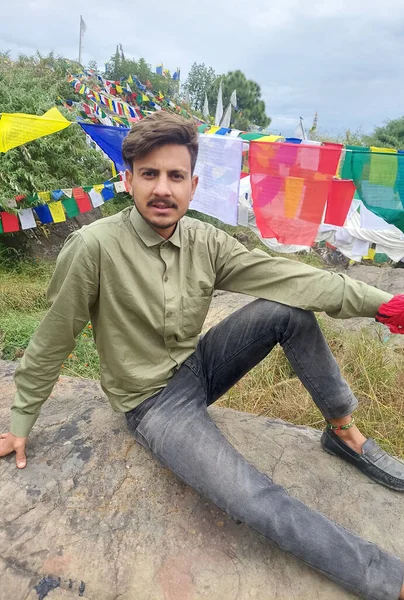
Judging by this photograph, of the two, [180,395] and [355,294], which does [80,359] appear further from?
[355,294]

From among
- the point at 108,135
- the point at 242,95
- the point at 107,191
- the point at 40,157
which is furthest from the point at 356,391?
the point at 242,95

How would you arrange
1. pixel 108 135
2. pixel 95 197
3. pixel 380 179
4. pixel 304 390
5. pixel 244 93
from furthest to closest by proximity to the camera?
pixel 244 93 < pixel 95 197 < pixel 108 135 < pixel 380 179 < pixel 304 390

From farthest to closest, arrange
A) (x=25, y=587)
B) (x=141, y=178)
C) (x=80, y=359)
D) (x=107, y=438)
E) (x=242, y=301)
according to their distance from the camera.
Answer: (x=242, y=301) < (x=80, y=359) < (x=107, y=438) < (x=141, y=178) < (x=25, y=587)

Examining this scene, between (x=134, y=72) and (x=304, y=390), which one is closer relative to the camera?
(x=304, y=390)

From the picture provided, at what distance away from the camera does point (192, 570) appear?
1476 millimetres

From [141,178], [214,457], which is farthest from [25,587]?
[141,178]

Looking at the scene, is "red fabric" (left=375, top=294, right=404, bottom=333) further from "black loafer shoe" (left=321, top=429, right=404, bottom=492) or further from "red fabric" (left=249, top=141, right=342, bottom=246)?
"red fabric" (left=249, top=141, right=342, bottom=246)

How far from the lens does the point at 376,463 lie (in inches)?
75.0

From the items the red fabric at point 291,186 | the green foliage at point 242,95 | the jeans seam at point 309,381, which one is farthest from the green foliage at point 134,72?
the jeans seam at point 309,381

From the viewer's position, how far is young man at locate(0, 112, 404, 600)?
4.88 feet

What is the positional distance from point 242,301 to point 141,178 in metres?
4.70

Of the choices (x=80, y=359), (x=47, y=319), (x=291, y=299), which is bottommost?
(x=80, y=359)

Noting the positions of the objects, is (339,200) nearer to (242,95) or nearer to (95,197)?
(95,197)

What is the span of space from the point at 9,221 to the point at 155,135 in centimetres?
506
